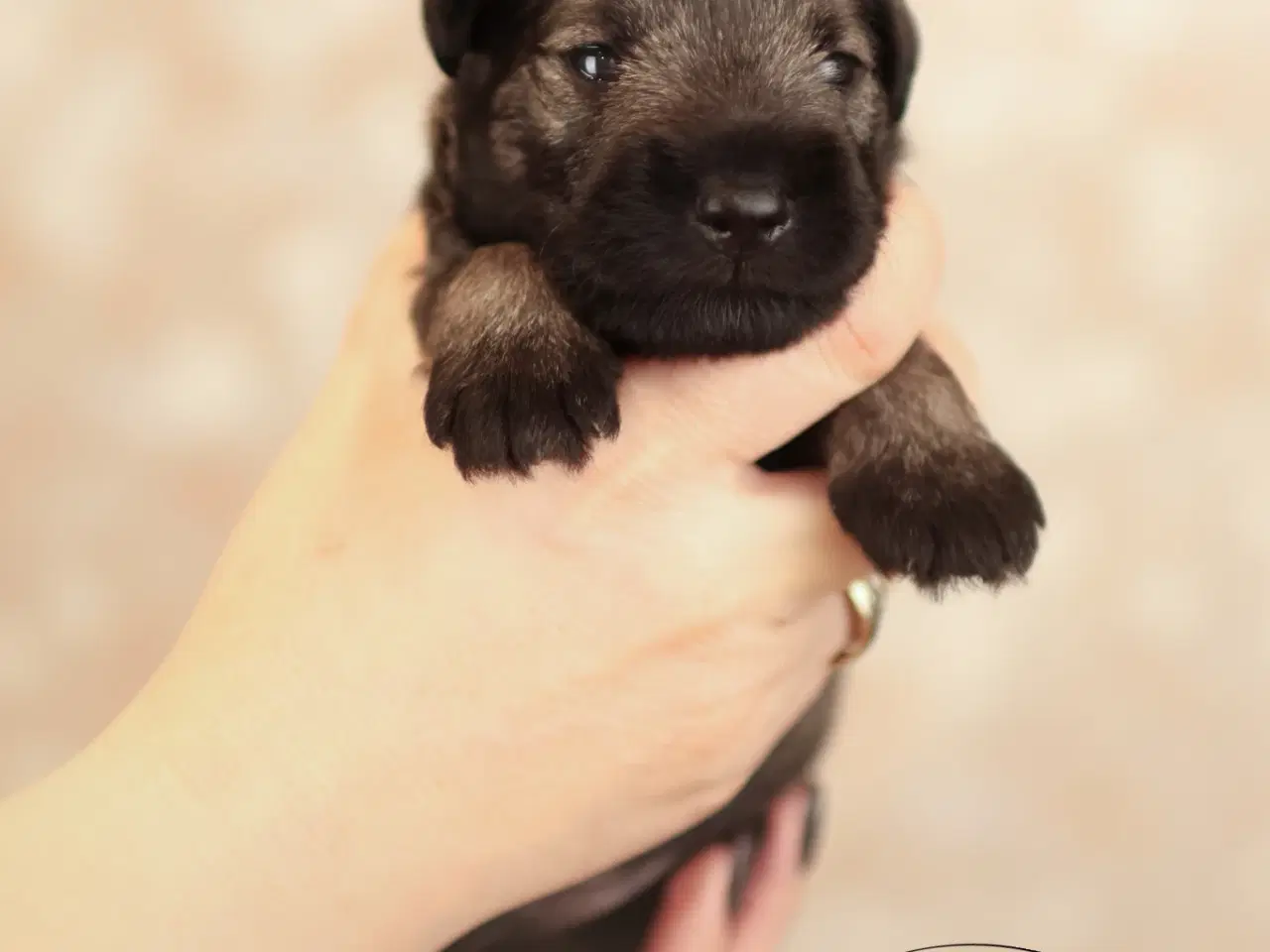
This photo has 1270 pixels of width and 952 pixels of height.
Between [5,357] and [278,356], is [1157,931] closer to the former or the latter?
[278,356]

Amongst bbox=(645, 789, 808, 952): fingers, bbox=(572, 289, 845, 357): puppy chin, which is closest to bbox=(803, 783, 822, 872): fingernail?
bbox=(645, 789, 808, 952): fingers

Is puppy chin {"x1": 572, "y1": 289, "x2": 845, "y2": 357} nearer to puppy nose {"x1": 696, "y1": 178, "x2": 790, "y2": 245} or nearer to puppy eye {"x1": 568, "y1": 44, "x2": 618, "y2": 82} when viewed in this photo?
puppy nose {"x1": 696, "y1": 178, "x2": 790, "y2": 245}

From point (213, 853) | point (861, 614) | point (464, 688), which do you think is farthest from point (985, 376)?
point (213, 853)

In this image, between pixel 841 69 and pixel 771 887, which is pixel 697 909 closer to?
pixel 771 887

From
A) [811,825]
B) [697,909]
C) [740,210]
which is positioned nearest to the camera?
[740,210]

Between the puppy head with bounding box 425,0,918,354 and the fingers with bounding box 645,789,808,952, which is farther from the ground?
the puppy head with bounding box 425,0,918,354
